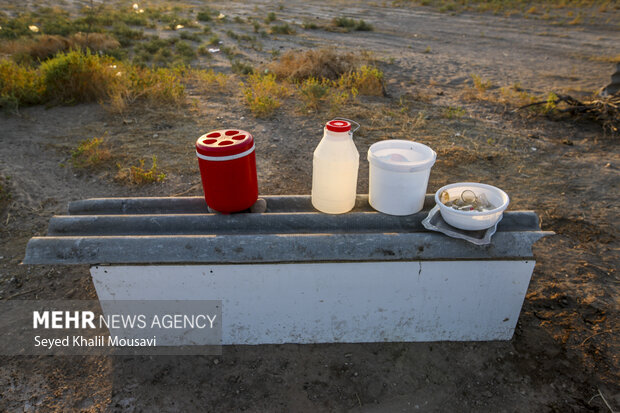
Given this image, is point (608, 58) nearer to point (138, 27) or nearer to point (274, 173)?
point (274, 173)

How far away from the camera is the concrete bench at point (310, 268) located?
2.12 m

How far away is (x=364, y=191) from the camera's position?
4.16m

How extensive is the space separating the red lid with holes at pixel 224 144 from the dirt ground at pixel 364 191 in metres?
1.29

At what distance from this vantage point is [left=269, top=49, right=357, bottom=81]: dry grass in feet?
24.3

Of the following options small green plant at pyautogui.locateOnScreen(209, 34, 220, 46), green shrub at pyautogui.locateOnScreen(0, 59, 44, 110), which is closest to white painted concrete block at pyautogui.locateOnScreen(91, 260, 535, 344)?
green shrub at pyautogui.locateOnScreen(0, 59, 44, 110)

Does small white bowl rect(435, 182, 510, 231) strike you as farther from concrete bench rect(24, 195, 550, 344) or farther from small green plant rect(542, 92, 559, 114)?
small green plant rect(542, 92, 559, 114)

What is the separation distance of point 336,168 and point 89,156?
12.2ft

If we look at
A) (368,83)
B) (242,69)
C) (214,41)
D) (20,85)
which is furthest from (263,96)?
(214,41)

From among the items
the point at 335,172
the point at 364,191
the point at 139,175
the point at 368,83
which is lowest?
the point at 364,191

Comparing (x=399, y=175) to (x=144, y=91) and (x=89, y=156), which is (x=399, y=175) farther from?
(x=144, y=91)

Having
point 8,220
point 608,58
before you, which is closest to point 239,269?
point 8,220

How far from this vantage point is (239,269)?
214cm

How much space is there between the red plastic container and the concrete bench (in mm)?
111

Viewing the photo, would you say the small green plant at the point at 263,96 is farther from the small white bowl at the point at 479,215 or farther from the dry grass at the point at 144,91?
the small white bowl at the point at 479,215
